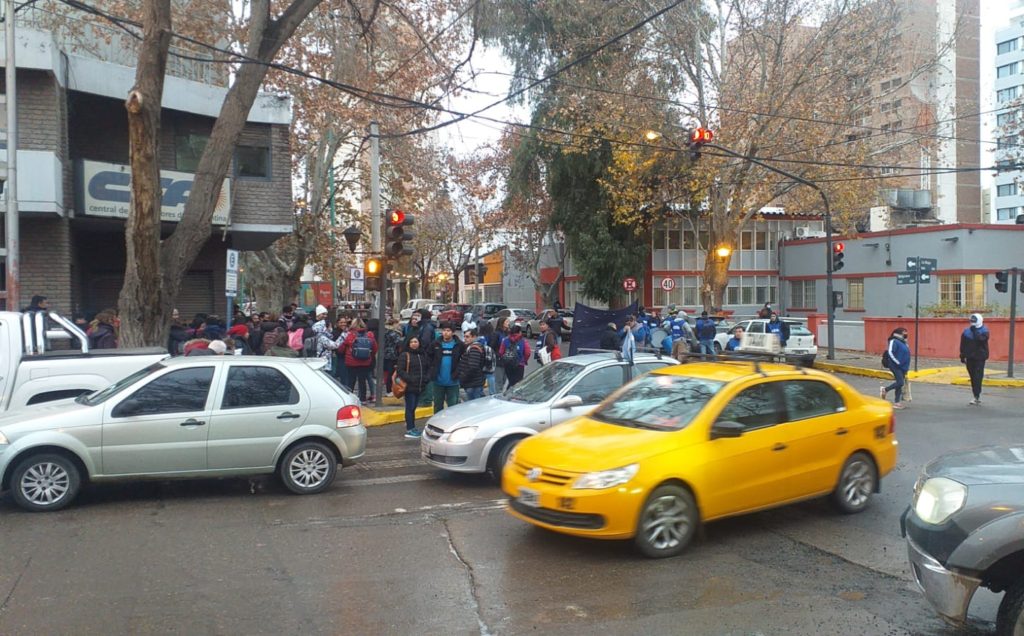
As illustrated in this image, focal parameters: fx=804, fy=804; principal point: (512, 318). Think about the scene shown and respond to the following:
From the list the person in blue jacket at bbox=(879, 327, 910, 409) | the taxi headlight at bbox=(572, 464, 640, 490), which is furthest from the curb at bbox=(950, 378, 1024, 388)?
the taxi headlight at bbox=(572, 464, 640, 490)

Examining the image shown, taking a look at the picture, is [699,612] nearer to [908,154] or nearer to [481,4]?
[481,4]

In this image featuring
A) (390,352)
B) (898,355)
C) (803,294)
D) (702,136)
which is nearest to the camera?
(898,355)

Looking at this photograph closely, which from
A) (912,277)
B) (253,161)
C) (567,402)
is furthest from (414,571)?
(912,277)

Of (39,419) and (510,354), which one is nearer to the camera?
(39,419)

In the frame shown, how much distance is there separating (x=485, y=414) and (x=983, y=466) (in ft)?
17.7

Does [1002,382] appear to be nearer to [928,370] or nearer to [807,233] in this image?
[928,370]

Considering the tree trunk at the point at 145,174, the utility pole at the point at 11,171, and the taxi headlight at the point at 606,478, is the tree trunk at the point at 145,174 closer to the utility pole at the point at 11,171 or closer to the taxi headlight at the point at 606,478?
the utility pole at the point at 11,171

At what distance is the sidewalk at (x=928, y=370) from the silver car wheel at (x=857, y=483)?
14109mm

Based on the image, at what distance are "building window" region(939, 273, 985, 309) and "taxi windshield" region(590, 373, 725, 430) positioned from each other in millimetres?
32088

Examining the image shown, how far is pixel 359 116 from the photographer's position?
73.6 feet

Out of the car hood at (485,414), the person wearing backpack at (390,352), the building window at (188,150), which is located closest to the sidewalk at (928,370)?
the person wearing backpack at (390,352)

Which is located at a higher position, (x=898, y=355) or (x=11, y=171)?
(x=11, y=171)

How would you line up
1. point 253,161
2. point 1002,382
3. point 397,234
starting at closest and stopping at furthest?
point 397,234
point 253,161
point 1002,382

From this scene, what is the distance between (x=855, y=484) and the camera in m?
7.65
